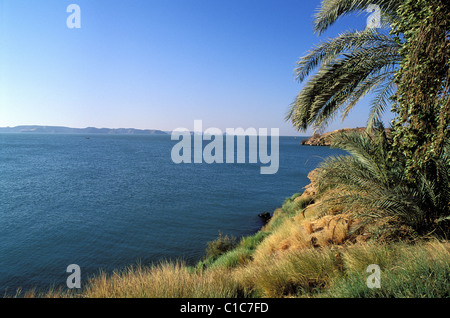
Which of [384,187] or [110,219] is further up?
[384,187]

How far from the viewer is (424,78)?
12.9 feet

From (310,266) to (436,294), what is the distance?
6.10 feet

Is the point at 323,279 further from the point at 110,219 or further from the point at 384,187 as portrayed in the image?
the point at 110,219

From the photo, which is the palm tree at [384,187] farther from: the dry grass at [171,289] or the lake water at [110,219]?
the lake water at [110,219]

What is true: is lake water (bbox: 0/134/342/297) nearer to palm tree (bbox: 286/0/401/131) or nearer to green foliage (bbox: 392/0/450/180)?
palm tree (bbox: 286/0/401/131)

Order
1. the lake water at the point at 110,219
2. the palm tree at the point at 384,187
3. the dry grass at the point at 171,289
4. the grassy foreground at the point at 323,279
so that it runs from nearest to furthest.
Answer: the grassy foreground at the point at 323,279
the dry grass at the point at 171,289
the palm tree at the point at 384,187
the lake water at the point at 110,219

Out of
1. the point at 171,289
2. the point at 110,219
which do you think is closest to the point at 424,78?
the point at 171,289

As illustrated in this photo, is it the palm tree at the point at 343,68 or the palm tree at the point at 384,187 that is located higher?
the palm tree at the point at 343,68

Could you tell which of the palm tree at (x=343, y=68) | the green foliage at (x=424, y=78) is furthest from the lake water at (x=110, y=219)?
the green foliage at (x=424, y=78)

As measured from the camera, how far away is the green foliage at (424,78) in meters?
3.78

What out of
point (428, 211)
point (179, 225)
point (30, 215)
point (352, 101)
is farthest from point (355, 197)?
point (30, 215)

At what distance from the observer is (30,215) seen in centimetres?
1714

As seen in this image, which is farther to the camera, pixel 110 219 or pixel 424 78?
pixel 110 219
